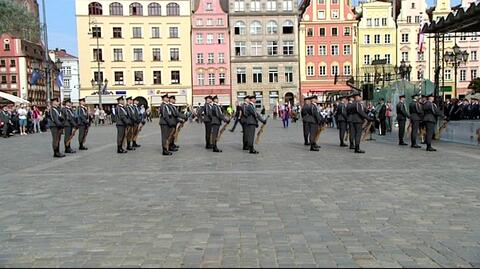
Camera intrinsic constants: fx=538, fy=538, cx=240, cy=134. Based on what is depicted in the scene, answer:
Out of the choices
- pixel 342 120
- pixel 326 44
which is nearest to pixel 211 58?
pixel 326 44

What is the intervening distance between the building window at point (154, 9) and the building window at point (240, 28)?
1113 centimetres

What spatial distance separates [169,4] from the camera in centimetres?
7719

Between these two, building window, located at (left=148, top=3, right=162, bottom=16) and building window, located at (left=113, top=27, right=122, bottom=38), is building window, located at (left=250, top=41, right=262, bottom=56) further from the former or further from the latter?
building window, located at (left=113, top=27, right=122, bottom=38)

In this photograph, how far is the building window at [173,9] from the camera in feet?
253

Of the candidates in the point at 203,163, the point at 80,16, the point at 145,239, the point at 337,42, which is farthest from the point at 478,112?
the point at 80,16

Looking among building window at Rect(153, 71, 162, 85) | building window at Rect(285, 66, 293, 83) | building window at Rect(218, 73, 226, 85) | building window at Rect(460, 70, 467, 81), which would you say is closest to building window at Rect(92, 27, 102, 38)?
building window at Rect(153, 71, 162, 85)

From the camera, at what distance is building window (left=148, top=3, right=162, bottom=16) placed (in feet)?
253

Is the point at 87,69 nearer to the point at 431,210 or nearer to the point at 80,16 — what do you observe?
the point at 80,16

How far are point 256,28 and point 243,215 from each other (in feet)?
234

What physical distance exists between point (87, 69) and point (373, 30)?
40.7 meters

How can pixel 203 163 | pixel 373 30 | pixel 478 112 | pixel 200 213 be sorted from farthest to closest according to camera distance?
pixel 373 30 < pixel 478 112 < pixel 203 163 < pixel 200 213

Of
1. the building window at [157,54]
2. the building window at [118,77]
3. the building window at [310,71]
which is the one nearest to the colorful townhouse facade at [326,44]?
the building window at [310,71]

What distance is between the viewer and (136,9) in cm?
7688

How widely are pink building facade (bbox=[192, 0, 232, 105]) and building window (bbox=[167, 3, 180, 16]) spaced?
7.87ft
